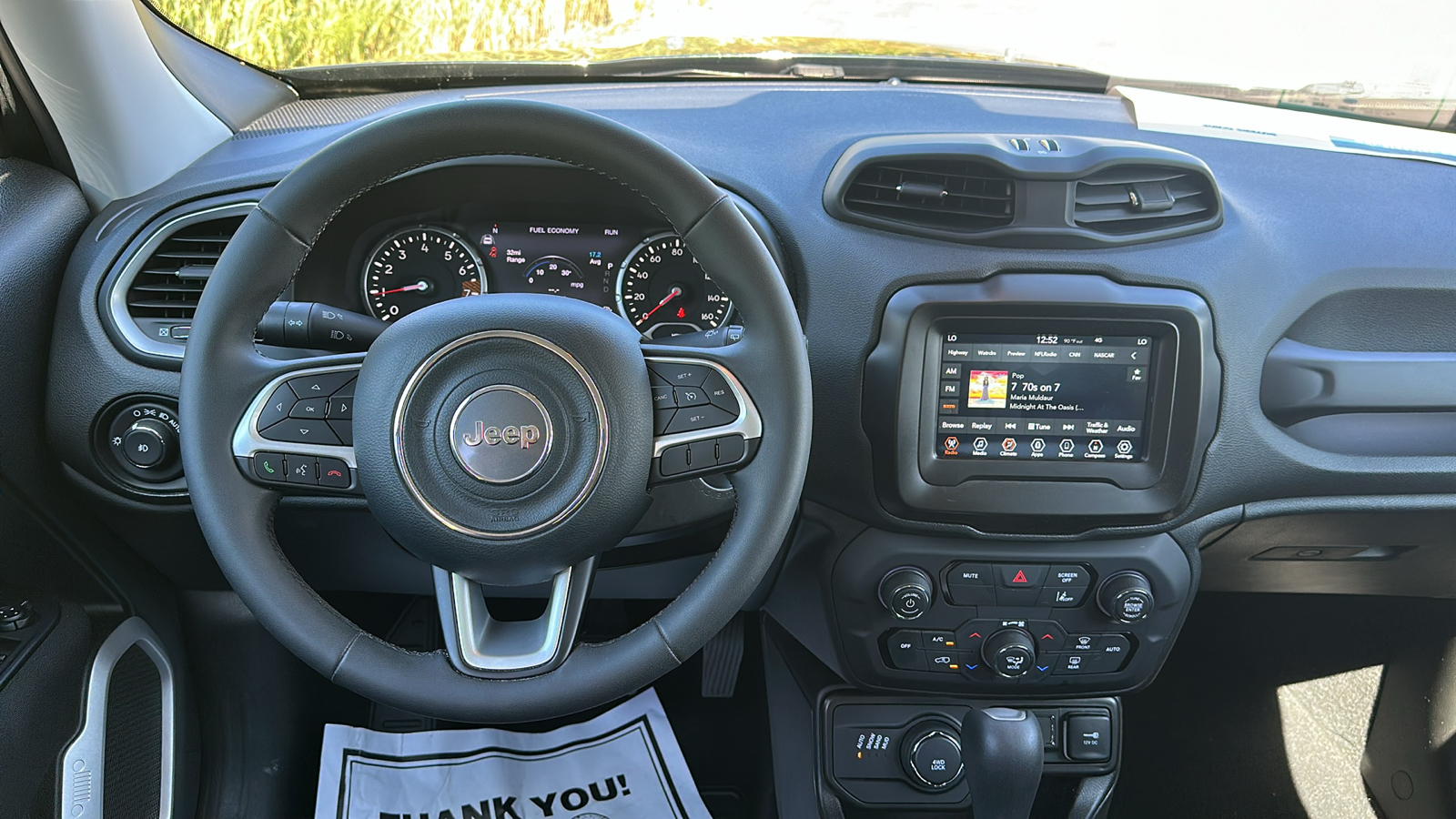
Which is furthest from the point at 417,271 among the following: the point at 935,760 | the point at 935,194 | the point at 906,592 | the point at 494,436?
the point at 935,760

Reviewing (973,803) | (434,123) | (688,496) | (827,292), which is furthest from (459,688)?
(973,803)

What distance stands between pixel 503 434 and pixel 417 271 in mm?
545

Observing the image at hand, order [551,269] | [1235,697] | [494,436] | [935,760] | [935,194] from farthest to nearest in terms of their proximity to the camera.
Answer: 1. [1235,697]
2. [935,760]
3. [551,269]
4. [935,194]
5. [494,436]

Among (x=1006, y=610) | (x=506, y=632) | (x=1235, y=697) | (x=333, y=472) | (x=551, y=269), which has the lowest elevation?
(x=1235, y=697)

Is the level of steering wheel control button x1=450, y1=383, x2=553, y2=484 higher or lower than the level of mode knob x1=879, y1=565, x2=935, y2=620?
higher

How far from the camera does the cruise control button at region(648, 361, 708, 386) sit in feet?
3.51

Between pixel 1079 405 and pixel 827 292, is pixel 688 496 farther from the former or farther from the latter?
pixel 1079 405

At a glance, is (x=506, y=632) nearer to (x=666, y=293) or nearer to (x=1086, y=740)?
(x=666, y=293)

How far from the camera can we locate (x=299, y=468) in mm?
1058

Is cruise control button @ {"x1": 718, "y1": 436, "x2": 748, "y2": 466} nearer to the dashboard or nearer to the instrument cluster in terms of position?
the dashboard

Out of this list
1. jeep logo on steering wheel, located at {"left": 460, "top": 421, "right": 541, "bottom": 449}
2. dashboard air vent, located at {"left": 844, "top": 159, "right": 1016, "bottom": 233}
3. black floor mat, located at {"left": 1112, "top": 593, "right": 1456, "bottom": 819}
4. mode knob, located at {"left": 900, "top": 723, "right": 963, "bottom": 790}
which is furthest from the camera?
black floor mat, located at {"left": 1112, "top": 593, "right": 1456, "bottom": 819}

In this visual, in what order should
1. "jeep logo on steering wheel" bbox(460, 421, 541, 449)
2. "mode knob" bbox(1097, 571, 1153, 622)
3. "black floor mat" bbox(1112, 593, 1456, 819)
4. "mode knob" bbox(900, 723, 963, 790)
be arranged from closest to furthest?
"jeep logo on steering wheel" bbox(460, 421, 541, 449)
"mode knob" bbox(1097, 571, 1153, 622)
"mode knob" bbox(900, 723, 963, 790)
"black floor mat" bbox(1112, 593, 1456, 819)

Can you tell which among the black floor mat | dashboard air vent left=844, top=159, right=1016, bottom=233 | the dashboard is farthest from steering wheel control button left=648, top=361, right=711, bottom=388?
the black floor mat

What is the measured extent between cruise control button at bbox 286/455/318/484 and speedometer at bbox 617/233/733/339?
1.70 ft
